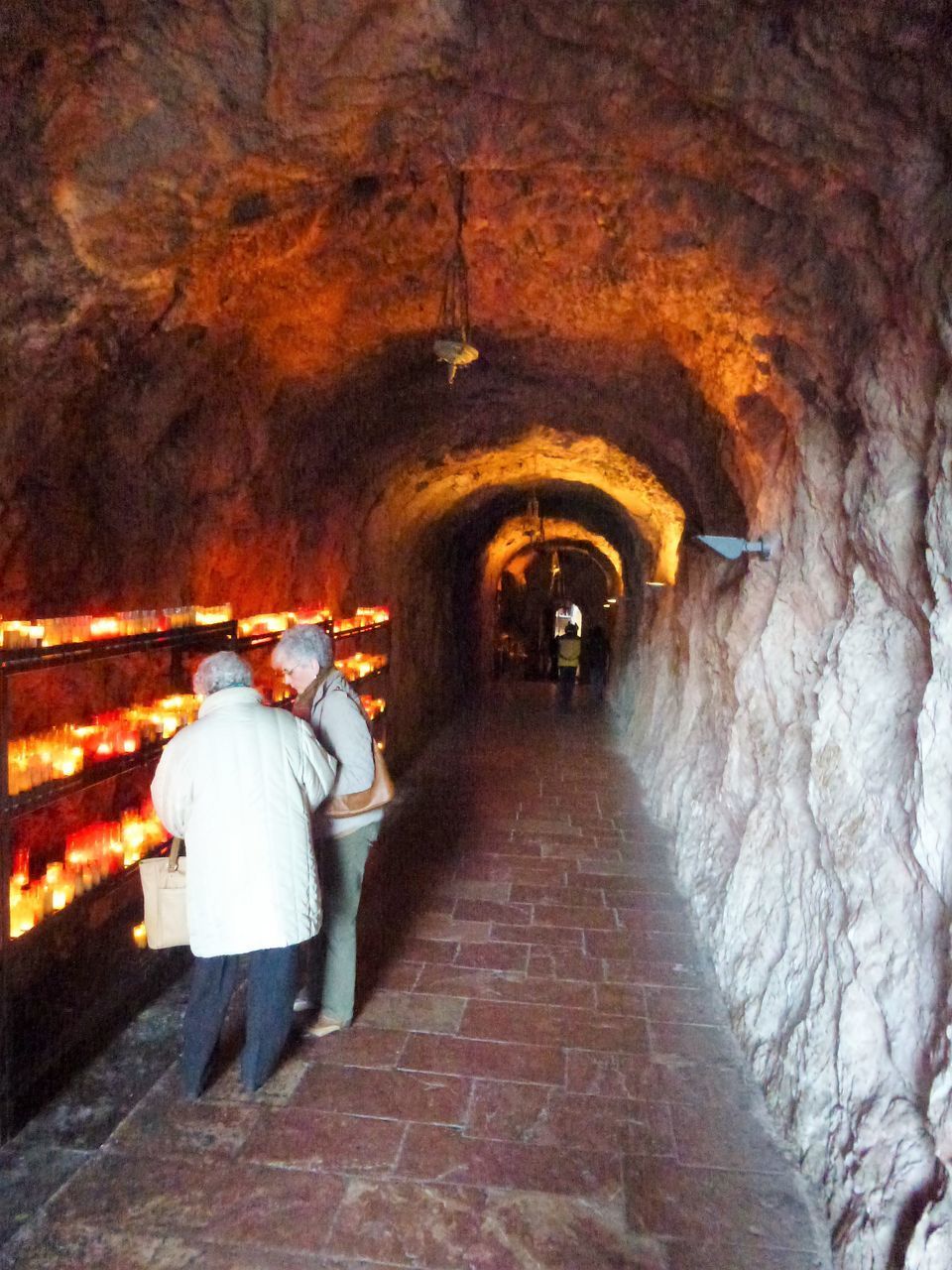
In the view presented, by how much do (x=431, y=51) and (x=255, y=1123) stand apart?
4017 mm

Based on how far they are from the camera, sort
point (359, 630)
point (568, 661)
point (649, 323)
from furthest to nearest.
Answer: point (568, 661) < point (359, 630) < point (649, 323)

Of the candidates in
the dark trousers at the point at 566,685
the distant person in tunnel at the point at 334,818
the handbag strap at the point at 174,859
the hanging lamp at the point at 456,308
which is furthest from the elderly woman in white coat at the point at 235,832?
the dark trousers at the point at 566,685

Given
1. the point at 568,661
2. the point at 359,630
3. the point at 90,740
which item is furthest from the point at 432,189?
the point at 568,661

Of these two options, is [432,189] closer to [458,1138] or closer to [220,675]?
[220,675]

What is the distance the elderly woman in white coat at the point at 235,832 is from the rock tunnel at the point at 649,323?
112 cm

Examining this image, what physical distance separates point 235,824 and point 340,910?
98cm

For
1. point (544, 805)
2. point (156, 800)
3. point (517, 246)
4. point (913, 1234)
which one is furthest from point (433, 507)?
point (913, 1234)

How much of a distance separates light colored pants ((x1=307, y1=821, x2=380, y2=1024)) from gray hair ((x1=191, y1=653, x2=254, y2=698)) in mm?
966

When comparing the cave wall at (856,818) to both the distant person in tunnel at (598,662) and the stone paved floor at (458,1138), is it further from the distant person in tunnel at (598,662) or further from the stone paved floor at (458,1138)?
the distant person in tunnel at (598,662)

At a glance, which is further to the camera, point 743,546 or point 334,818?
point 743,546

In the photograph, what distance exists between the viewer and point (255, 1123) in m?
3.41

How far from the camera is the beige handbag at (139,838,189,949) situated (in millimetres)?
3496

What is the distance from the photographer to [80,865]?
3.76 meters

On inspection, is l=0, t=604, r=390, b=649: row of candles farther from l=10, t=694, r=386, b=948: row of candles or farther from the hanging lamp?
the hanging lamp
